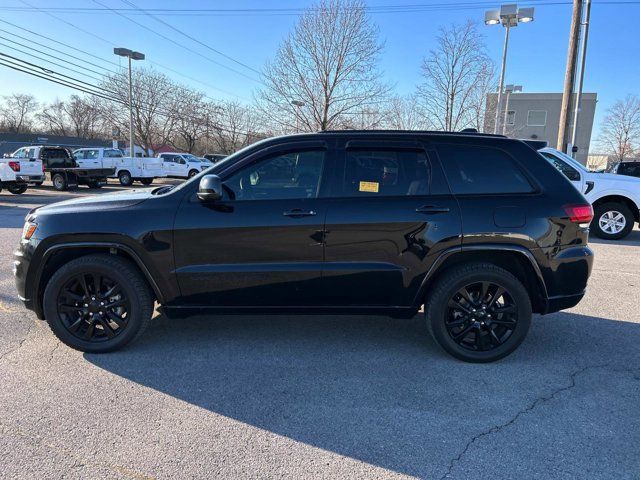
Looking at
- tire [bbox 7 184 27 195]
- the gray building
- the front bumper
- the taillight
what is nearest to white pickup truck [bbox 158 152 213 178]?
the front bumper

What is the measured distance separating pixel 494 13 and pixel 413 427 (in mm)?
22026

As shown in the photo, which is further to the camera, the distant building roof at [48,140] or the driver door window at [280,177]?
the distant building roof at [48,140]

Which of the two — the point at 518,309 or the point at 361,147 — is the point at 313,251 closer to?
the point at 361,147

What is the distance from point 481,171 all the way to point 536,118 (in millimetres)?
48388

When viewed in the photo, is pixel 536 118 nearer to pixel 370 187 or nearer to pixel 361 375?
pixel 370 187

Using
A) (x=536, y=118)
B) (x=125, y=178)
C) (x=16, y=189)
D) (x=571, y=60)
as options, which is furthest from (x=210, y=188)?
(x=536, y=118)

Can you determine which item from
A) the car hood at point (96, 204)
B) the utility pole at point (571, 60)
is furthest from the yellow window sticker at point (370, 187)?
the utility pole at point (571, 60)

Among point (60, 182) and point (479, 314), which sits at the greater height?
point (60, 182)

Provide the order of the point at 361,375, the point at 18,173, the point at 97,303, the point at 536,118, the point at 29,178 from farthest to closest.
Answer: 1. the point at 536,118
2. the point at 29,178
3. the point at 18,173
4. the point at 97,303
5. the point at 361,375

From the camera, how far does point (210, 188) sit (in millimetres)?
3393

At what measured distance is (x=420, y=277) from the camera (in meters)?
3.64

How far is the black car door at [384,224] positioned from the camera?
3.57 meters

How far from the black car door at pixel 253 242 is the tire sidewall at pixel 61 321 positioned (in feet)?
1.46

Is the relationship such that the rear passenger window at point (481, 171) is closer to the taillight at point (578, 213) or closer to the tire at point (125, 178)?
the taillight at point (578, 213)
